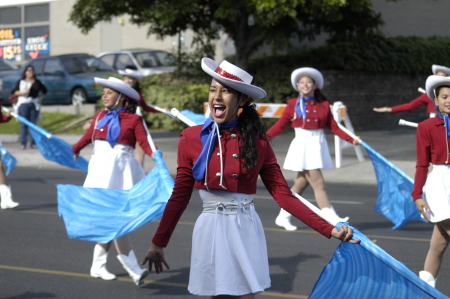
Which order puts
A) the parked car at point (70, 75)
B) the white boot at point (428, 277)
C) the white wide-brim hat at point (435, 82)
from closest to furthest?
the white wide-brim hat at point (435, 82) → the white boot at point (428, 277) → the parked car at point (70, 75)

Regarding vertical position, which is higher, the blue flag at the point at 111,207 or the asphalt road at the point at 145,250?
the blue flag at the point at 111,207

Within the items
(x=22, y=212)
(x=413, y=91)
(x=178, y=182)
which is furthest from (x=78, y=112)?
(x=178, y=182)

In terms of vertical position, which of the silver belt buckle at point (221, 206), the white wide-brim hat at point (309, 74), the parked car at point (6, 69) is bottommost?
the parked car at point (6, 69)

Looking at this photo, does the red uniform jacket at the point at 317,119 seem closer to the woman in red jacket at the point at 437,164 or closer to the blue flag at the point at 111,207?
the blue flag at the point at 111,207

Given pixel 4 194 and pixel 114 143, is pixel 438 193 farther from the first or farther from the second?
pixel 4 194

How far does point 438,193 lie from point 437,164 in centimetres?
24

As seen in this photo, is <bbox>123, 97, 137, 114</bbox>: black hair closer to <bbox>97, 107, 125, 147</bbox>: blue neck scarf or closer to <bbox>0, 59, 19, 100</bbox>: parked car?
<bbox>97, 107, 125, 147</bbox>: blue neck scarf

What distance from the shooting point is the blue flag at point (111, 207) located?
593 cm

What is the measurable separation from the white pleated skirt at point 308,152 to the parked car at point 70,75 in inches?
605

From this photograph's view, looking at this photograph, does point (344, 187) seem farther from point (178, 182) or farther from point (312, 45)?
point (312, 45)

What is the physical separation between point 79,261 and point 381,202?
141 inches

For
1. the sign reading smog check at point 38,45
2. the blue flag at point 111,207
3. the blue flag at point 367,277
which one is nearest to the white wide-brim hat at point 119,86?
the blue flag at point 111,207

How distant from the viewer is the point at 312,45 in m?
24.1

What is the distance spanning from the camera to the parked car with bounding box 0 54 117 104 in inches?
951
